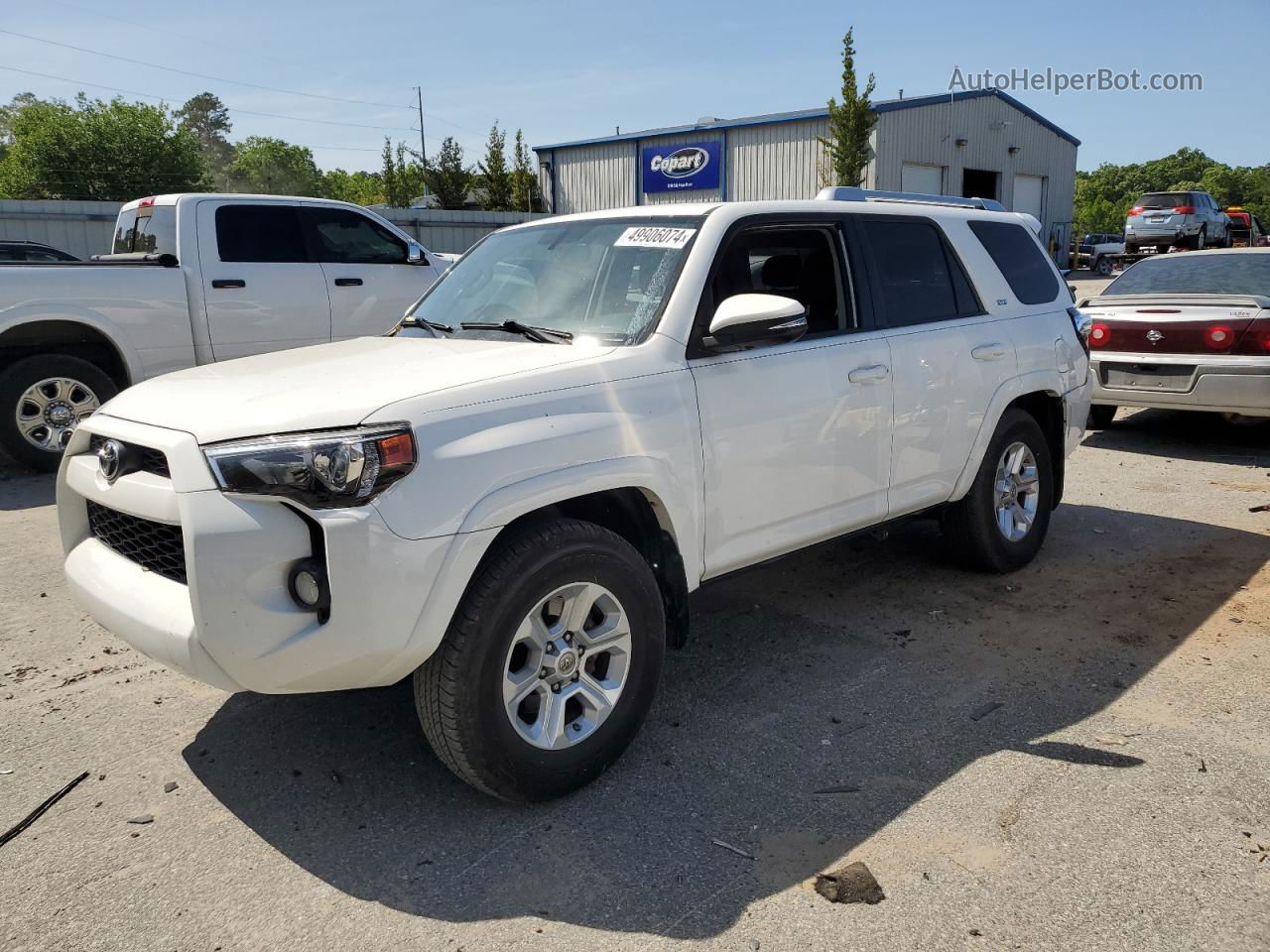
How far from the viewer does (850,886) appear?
2.71 m

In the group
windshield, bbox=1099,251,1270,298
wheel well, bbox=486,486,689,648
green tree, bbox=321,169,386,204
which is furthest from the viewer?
green tree, bbox=321,169,386,204

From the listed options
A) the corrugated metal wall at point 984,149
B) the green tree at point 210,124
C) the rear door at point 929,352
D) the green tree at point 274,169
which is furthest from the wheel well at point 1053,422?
the green tree at point 210,124

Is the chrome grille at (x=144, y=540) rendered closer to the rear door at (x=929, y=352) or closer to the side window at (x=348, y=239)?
the rear door at (x=929, y=352)

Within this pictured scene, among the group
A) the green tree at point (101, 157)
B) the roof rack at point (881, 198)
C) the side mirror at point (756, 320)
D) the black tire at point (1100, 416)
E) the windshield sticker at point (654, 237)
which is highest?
the green tree at point (101, 157)

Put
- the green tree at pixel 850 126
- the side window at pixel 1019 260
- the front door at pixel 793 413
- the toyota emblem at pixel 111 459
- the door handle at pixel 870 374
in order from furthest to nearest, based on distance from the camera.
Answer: the green tree at pixel 850 126, the side window at pixel 1019 260, the door handle at pixel 870 374, the front door at pixel 793 413, the toyota emblem at pixel 111 459

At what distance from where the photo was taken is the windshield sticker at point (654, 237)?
3.76 metres

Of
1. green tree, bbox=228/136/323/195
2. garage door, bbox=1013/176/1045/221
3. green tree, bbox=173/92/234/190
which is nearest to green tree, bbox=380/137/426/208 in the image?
garage door, bbox=1013/176/1045/221

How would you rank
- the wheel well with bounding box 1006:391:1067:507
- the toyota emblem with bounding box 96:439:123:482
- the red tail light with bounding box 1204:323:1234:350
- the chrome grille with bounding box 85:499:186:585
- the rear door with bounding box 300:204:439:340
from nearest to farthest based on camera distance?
the chrome grille with bounding box 85:499:186:585 → the toyota emblem with bounding box 96:439:123:482 → the wheel well with bounding box 1006:391:1067:507 → the red tail light with bounding box 1204:323:1234:350 → the rear door with bounding box 300:204:439:340

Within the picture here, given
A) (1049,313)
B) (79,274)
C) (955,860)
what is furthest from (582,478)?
(79,274)

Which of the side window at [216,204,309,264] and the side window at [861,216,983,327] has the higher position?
the side window at [216,204,309,264]

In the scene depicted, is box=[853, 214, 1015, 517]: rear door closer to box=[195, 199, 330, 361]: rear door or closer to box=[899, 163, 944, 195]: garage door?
box=[195, 199, 330, 361]: rear door

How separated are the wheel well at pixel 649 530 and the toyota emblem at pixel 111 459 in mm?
1367

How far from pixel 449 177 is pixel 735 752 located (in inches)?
1600

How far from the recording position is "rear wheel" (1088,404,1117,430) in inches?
373
